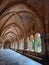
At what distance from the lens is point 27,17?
17.3 m

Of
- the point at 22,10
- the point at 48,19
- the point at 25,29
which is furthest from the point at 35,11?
the point at 25,29

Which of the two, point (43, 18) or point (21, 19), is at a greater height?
point (21, 19)

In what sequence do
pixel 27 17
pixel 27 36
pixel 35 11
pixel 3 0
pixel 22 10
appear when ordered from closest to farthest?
pixel 3 0 < pixel 35 11 < pixel 22 10 < pixel 27 17 < pixel 27 36

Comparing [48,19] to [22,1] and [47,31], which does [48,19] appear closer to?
[47,31]

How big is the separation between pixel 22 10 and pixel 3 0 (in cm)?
354

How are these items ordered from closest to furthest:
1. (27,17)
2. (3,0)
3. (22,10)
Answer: (3,0)
(22,10)
(27,17)

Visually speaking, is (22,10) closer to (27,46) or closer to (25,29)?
(25,29)

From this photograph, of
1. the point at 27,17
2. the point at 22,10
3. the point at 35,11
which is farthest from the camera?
the point at 27,17

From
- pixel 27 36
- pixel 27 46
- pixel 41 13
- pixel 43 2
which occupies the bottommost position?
pixel 27 46

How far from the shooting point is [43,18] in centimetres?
1205

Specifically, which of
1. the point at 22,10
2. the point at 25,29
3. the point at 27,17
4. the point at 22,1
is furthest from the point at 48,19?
the point at 25,29

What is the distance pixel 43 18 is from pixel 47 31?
43.7 inches

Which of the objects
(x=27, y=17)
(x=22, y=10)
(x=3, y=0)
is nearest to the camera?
(x=3, y=0)

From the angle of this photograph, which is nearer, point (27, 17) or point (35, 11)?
point (35, 11)
